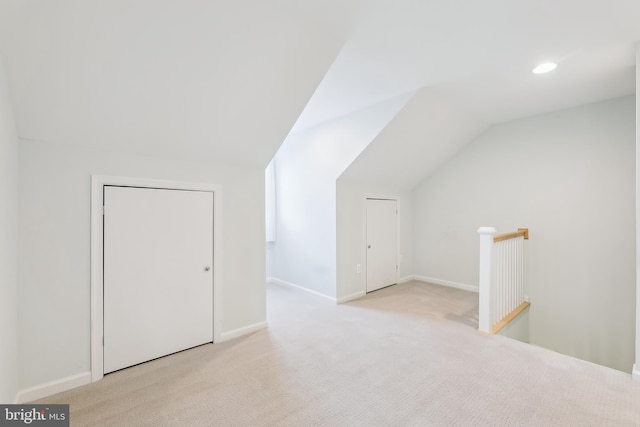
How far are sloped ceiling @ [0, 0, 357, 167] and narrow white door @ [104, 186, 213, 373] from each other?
1.47ft

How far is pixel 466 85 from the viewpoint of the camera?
9.73ft

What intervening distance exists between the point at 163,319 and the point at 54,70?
1.96 meters

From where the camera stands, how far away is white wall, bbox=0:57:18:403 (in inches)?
59.9

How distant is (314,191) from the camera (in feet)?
14.3

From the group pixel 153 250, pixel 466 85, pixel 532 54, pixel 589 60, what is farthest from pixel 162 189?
pixel 589 60

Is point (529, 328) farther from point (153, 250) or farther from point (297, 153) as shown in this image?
point (153, 250)

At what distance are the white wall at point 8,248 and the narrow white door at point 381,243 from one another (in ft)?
12.5

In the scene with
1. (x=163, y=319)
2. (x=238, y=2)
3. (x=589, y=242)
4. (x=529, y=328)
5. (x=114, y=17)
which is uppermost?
(x=238, y=2)

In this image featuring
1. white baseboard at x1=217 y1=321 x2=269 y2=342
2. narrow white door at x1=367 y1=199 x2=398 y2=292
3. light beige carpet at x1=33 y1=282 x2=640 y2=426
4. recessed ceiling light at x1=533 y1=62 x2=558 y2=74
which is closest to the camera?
light beige carpet at x1=33 y1=282 x2=640 y2=426

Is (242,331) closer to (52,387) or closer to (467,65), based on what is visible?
(52,387)

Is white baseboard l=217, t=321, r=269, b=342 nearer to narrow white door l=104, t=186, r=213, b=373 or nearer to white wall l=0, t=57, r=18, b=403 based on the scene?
narrow white door l=104, t=186, r=213, b=373

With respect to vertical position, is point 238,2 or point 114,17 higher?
point 238,2

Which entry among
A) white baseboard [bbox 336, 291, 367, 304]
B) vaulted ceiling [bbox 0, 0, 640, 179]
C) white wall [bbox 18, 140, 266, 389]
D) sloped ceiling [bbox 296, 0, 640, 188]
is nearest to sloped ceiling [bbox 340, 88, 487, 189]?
sloped ceiling [bbox 296, 0, 640, 188]

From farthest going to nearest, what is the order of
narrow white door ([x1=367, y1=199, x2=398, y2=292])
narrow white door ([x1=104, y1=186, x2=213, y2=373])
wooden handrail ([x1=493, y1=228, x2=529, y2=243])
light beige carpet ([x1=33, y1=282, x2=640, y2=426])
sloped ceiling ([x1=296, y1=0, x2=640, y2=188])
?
narrow white door ([x1=367, y1=199, x2=398, y2=292]), wooden handrail ([x1=493, y1=228, x2=529, y2=243]), narrow white door ([x1=104, y1=186, x2=213, y2=373]), sloped ceiling ([x1=296, y1=0, x2=640, y2=188]), light beige carpet ([x1=33, y1=282, x2=640, y2=426])
